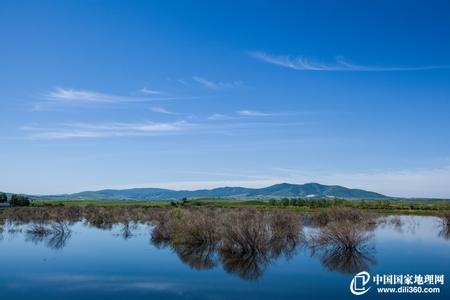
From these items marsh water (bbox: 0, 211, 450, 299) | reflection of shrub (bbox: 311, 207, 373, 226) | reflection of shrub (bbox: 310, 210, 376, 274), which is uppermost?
reflection of shrub (bbox: 311, 207, 373, 226)

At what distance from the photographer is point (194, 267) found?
2392 centimetres

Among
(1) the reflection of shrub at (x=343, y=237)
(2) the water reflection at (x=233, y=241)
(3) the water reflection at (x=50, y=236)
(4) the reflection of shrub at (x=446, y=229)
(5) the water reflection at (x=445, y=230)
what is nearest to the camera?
(2) the water reflection at (x=233, y=241)

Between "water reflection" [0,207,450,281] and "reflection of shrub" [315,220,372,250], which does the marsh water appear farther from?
"reflection of shrub" [315,220,372,250]

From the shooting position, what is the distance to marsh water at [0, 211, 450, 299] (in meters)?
18.5

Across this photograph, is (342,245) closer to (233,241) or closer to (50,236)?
(233,241)

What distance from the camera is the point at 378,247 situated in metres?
31.7

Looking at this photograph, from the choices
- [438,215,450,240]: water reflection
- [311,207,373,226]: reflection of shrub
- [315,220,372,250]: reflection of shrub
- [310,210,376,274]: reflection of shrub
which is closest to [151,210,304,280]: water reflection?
[310,210,376,274]: reflection of shrub


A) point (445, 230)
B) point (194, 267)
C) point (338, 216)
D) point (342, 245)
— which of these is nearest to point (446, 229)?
point (445, 230)

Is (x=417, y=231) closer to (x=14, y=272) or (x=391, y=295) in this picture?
(x=391, y=295)

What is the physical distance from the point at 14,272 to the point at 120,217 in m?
36.3

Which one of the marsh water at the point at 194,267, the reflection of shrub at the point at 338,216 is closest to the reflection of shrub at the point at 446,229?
the marsh water at the point at 194,267

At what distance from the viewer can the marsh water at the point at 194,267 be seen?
730 inches

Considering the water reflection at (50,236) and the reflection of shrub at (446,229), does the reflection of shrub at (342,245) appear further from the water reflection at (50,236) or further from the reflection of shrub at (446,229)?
the water reflection at (50,236)

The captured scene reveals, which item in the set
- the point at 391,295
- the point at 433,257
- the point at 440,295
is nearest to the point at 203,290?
the point at 391,295
